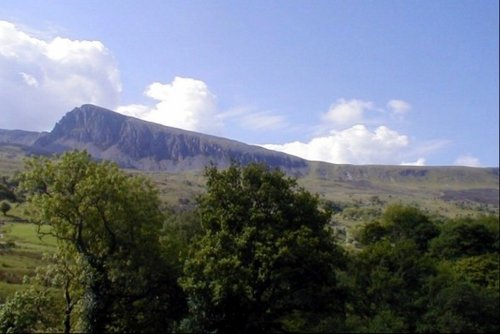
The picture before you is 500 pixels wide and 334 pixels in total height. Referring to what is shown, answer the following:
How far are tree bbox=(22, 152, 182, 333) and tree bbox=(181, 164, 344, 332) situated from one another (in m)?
2.06

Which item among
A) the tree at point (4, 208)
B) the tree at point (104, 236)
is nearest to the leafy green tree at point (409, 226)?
the tree at point (104, 236)

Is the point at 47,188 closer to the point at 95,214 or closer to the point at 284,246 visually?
the point at 95,214

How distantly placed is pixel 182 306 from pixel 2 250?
41685 mm

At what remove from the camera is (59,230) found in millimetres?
25562

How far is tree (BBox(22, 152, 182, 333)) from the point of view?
965 inches

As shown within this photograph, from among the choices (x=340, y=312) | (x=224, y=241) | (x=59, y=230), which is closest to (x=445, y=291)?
(x=340, y=312)

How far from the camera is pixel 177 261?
27.6 meters

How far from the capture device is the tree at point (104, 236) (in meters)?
24.5

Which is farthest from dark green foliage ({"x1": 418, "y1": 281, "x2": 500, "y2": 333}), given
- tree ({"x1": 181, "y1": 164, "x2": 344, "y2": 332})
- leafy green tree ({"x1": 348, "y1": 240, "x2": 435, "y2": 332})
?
tree ({"x1": 181, "y1": 164, "x2": 344, "y2": 332})

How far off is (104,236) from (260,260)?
24.5ft

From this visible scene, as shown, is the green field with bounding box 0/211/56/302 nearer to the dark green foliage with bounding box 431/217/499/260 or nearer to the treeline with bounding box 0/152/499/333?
the treeline with bounding box 0/152/499/333

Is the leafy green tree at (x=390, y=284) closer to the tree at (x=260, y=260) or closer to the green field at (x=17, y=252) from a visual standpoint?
the tree at (x=260, y=260)

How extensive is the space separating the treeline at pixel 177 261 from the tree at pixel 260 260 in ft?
0.19

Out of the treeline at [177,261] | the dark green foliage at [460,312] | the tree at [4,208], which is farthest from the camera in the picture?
the tree at [4,208]
